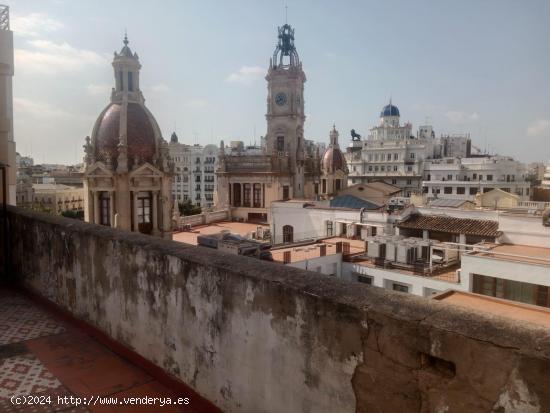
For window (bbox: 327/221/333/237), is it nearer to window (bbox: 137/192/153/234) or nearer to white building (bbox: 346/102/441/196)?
window (bbox: 137/192/153/234)

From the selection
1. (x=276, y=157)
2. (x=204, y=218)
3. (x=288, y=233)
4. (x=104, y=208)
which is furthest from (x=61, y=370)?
(x=276, y=157)

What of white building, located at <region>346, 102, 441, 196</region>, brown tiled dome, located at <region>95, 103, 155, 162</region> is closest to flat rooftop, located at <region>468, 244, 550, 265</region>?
brown tiled dome, located at <region>95, 103, 155, 162</region>

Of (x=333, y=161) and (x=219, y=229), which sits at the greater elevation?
(x=333, y=161)

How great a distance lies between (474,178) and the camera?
57562 millimetres

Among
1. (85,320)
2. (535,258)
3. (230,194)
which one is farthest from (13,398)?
(230,194)

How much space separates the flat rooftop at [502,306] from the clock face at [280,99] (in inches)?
1239

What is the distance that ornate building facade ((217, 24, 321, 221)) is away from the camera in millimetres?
41875

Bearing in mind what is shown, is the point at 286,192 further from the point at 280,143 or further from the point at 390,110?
the point at 390,110

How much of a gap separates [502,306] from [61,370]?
11927 mm

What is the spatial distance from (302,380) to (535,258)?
57.8 ft

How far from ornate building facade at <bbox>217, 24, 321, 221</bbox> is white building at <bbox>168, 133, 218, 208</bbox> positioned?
Answer: 34.9 metres

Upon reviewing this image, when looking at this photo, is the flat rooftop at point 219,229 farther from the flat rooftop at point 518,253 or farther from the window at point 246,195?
the flat rooftop at point 518,253

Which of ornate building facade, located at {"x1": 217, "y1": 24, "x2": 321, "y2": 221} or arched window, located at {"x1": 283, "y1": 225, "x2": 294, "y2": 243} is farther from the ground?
ornate building facade, located at {"x1": 217, "y1": 24, "x2": 321, "y2": 221}

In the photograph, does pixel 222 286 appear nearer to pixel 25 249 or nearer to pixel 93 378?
pixel 93 378
